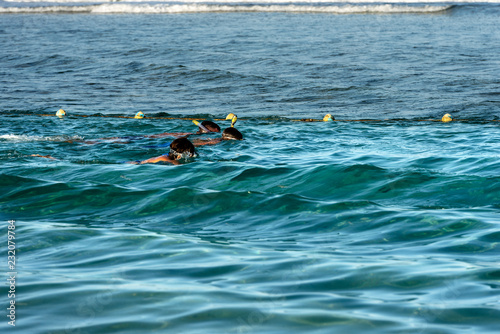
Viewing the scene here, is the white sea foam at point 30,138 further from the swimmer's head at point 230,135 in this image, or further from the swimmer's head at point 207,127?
the swimmer's head at point 230,135

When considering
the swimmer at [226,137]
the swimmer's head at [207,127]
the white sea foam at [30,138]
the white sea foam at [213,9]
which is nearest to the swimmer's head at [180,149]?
the swimmer at [226,137]

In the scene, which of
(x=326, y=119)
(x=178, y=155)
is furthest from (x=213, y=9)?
(x=178, y=155)

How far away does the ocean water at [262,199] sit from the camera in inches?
147

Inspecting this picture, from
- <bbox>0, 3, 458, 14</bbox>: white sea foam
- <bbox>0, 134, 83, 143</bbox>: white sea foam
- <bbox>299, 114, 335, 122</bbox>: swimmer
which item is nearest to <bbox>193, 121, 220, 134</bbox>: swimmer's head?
<bbox>0, 134, 83, 143</bbox>: white sea foam

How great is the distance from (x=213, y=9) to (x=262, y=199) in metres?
41.3

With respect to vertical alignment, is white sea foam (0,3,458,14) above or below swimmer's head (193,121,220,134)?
above

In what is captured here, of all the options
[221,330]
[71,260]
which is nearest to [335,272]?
[221,330]

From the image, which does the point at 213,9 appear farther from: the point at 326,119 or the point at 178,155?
the point at 178,155

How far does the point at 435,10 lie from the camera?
39.9m

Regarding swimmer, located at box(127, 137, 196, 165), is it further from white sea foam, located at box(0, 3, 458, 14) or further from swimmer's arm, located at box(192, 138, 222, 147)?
white sea foam, located at box(0, 3, 458, 14)

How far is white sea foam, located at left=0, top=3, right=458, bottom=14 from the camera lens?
41.5m

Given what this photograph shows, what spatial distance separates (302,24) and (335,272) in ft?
104

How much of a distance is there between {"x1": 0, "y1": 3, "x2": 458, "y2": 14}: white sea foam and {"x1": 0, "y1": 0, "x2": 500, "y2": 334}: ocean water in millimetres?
19649

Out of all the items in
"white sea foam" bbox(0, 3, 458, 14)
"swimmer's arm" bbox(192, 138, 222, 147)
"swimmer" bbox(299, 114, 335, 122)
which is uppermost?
"white sea foam" bbox(0, 3, 458, 14)
